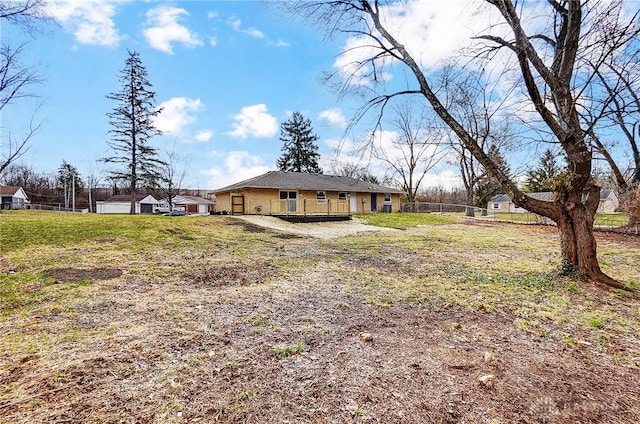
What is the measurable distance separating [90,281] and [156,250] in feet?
9.31

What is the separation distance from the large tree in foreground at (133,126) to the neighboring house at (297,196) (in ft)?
20.8

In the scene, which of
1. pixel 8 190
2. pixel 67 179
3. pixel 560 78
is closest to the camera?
pixel 560 78

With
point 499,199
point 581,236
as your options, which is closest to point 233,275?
point 581,236

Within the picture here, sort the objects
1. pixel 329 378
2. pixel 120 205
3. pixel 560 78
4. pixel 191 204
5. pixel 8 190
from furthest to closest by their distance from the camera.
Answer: pixel 191 204
pixel 120 205
pixel 8 190
pixel 560 78
pixel 329 378

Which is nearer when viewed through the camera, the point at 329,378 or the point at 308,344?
the point at 329,378

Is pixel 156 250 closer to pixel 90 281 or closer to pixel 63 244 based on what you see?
pixel 63 244

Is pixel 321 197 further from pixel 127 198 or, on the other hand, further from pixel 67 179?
pixel 67 179

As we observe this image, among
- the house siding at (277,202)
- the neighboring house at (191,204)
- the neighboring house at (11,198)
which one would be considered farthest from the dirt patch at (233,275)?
the neighboring house at (11,198)

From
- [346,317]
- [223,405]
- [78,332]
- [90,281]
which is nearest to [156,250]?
[90,281]

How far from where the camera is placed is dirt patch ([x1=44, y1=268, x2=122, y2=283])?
16.0ft

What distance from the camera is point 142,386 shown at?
6.98ft

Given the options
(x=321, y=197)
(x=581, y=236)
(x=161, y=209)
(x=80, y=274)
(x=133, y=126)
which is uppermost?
(x=133, y=126)

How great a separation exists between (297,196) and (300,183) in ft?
3.81

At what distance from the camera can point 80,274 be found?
203 inches
